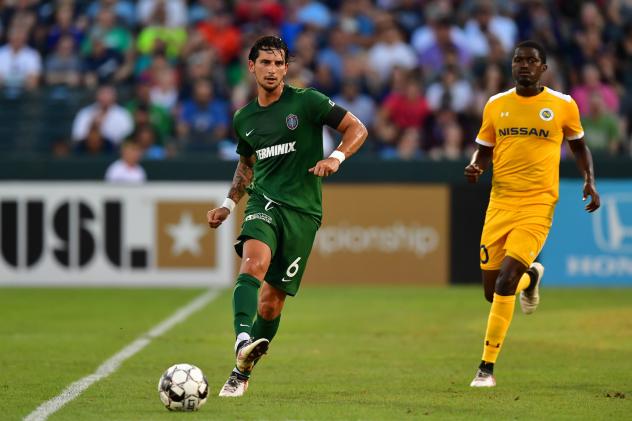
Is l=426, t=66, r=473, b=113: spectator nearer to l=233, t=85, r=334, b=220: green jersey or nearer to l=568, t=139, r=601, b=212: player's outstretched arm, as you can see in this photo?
l=568, t=139, r=601, b=212: player's outstretched arm

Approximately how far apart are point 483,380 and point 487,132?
180cm

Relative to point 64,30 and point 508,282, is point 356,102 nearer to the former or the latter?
point 64,30

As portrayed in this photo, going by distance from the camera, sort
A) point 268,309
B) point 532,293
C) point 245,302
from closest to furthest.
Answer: point 245,302, point 268,309, point 532,293

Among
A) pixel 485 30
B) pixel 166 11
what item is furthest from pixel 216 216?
pixel 485 30

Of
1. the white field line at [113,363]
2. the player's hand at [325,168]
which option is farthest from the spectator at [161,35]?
the player's hand at [325,168]

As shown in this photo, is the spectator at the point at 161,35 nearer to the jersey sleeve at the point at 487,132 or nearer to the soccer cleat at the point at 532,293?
the soccer cleat at the point at 532,293

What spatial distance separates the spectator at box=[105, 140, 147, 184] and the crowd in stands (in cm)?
53

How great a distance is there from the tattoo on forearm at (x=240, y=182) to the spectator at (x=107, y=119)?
1042 centimetres

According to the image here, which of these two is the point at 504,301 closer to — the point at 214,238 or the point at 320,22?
the point at 214,238

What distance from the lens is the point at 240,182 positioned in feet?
28.7

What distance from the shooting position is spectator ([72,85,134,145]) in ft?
62.2

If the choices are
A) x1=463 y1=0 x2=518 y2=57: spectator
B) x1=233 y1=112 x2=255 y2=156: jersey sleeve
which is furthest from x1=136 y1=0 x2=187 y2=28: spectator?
x1=233 y1=112 x2=255 y2=156: jersey sleeve

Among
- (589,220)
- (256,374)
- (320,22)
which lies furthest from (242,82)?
(256,374)

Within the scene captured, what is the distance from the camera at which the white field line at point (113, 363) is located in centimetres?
768
